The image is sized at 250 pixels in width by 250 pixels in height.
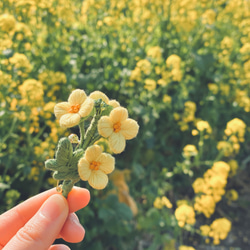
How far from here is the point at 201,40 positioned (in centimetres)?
278

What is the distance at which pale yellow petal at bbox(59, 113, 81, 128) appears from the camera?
0.65 m

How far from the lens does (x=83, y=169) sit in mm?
632

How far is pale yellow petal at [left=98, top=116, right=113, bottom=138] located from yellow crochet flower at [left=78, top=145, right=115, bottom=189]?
0.13 feet

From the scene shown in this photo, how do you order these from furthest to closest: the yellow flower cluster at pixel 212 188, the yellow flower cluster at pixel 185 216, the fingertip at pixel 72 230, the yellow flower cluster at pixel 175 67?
the yellow flower cluster at pixel 175 67 → the yellow flower cluster at pixel 212 188 → the yellow flower cluster at pixel 185 216 → the fingertip at pixel 72 230

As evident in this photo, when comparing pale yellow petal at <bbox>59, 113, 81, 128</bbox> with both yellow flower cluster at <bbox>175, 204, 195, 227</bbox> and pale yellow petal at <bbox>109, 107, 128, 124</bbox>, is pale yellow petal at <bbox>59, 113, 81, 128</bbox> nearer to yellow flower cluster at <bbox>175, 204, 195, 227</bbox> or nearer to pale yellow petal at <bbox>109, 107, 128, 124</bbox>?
pale yellow petal at <bbox>109, 107, 128, 124</bbox>

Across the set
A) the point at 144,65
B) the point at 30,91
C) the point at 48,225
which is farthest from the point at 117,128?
the point at 144,65

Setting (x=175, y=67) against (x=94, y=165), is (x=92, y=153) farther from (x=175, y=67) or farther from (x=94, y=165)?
(x=175, y=67)

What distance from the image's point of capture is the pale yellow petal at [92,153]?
64 cm

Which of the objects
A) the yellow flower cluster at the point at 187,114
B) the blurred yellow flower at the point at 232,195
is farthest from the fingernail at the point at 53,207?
the blurred yellow flower at the point at 232,195

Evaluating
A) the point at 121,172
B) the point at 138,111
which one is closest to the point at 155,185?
the point at 121,172

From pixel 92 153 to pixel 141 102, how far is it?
1.73 meters

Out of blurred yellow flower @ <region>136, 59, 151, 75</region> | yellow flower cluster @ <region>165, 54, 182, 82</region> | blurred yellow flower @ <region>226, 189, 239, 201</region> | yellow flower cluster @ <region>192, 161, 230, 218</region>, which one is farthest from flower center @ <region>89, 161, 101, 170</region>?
blurred yellow flower @ <region>226, 189, 239, 201</region>

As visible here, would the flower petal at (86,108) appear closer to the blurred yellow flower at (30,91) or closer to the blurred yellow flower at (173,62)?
the blurred yellow flower at (30,91)

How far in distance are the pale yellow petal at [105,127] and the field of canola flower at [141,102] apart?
0.71 m
